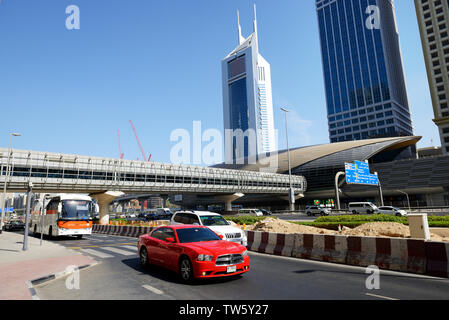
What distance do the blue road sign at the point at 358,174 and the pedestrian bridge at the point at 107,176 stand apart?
40.4 m

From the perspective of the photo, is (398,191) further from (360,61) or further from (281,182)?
(360,61)

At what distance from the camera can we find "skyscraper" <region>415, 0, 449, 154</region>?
9094 cm

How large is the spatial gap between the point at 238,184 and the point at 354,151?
4044 centimetres

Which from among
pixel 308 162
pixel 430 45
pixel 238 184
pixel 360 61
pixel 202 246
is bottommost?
pixel 202 246

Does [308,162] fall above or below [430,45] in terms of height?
below

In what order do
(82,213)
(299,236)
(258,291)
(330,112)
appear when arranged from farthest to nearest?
1. (330,112)
2. (82,213)
3. (299,236)
4. (258,291)

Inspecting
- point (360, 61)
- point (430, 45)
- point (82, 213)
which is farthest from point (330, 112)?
point (82, 213)

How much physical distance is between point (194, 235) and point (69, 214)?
55.4ft

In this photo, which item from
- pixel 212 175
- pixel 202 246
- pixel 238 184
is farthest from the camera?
pixel 238 184

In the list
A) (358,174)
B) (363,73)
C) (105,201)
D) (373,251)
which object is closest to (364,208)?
(358,174)

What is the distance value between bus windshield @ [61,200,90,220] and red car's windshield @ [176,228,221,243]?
16.4 meters

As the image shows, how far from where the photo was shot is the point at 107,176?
5591 cm

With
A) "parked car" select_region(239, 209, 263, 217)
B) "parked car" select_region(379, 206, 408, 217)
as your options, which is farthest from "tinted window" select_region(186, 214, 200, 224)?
"parked car" select_region(239, 209, 263, 217)

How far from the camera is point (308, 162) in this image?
317 feet
